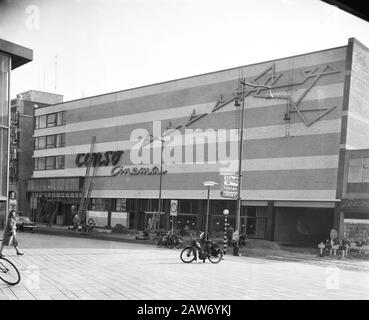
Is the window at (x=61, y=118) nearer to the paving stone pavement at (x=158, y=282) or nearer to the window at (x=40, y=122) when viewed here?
the window at (x=40, y=122)

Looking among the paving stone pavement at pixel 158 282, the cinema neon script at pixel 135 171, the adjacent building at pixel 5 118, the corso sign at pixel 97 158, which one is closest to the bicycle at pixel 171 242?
the paving stone pavement at pixel 158 282

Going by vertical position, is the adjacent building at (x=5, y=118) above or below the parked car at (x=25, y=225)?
above

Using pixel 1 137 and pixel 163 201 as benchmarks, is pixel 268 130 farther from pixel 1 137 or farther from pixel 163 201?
pixel 1 137

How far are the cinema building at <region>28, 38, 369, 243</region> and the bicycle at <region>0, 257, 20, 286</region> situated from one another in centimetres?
1579

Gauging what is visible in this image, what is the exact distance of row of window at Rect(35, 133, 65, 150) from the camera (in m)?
48.7

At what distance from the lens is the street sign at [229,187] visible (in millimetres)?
24030

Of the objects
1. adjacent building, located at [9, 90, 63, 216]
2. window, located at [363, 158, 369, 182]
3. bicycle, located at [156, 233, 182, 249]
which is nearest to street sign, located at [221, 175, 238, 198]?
bicycle, located at [156, 233, 182, 249]

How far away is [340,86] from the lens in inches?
1228

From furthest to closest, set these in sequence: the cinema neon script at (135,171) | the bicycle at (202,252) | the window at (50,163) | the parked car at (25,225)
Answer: the window at (50,163), the cinema neon script at (135,171), the parked car at (25,225), the bicycle at (202,252)

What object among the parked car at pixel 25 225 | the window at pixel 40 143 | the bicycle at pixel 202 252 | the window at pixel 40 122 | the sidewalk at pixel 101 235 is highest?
the window at pixel 40 122

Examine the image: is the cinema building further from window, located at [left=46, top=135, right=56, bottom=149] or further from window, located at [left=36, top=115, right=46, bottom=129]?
window, located at [left=46, top=135, right=56, bottom=149]

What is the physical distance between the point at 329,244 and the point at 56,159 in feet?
112

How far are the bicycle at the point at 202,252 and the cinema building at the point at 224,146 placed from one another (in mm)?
7374
